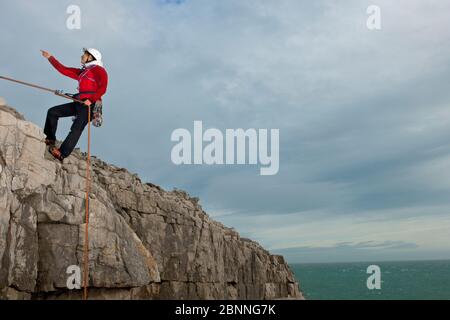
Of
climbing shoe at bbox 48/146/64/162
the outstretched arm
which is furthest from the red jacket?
climbing shoe at bbox 48/146/64/162

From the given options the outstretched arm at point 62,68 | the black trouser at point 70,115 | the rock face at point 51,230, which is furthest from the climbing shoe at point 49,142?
the outstretched arm at point 62,68

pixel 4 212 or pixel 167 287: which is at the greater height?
pixel 4 212

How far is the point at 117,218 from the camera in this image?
18.0 m

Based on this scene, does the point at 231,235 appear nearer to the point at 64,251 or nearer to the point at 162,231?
the point at 162,231

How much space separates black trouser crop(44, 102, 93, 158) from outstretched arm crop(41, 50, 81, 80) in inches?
37.4

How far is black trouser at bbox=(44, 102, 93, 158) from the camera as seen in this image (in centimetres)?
1473

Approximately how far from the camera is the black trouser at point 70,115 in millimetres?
14727

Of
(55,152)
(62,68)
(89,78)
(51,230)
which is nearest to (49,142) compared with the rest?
(55,152)

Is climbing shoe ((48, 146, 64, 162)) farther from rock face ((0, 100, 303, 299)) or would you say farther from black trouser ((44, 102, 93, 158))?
rock face ((0, 100, 303, 299))

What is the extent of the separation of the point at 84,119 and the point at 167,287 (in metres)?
21.5

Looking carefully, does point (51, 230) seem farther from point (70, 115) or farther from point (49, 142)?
point (70, 115)

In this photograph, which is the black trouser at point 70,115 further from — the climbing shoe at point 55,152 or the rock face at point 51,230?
the rock face at point 51,230
